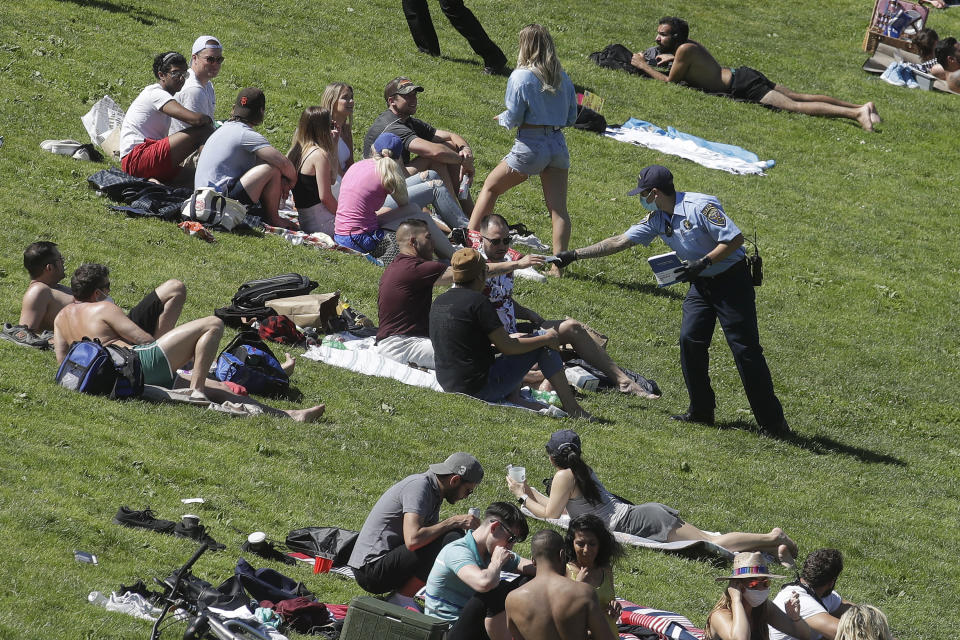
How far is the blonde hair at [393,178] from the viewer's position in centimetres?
1302

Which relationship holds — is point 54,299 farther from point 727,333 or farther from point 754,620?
point 754,620

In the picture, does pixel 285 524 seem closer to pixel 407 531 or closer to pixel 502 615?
pixel 407 531

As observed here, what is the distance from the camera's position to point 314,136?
13.9m

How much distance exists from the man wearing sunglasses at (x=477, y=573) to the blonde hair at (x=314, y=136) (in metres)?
7.79

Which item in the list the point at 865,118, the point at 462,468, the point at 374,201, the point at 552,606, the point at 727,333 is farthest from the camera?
the point at 865,118

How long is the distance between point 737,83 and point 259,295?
12.4 metres

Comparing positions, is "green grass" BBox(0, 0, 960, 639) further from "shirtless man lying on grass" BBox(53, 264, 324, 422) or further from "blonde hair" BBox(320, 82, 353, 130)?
"blonde hair" BBox(320, 82, 353, 130)

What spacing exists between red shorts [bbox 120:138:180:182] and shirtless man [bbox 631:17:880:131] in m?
10.2

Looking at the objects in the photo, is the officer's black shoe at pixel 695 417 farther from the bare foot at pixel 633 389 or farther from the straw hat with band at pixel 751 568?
the straw hat with band at pixel 751 568

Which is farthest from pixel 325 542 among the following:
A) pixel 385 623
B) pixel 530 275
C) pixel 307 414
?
pixel 530 275

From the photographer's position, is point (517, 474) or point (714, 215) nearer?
point (517, 474)

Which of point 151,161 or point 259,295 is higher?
point 151,161

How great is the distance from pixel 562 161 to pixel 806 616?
287 inches

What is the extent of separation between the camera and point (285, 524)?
7930mm
